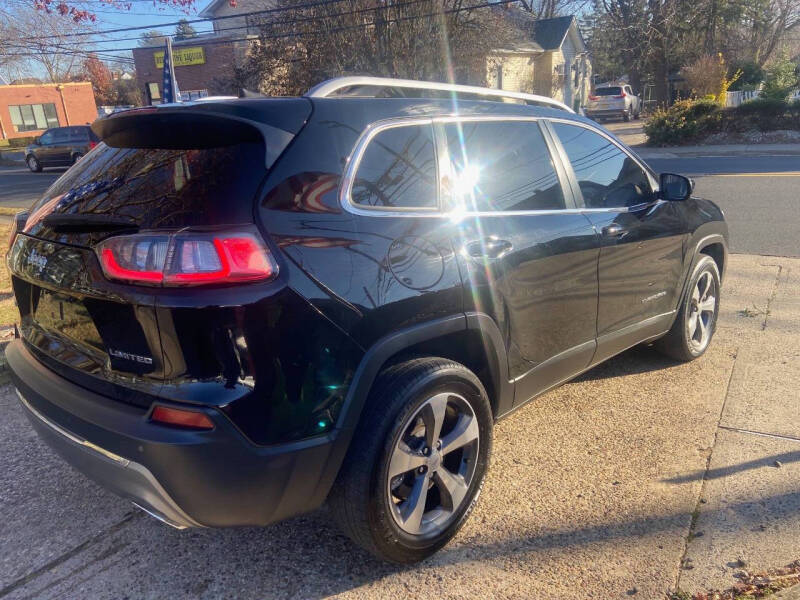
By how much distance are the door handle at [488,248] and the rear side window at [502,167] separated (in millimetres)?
165

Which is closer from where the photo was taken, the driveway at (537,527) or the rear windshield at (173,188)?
the rear windshield at (173,188)

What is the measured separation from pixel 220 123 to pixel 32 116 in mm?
57162

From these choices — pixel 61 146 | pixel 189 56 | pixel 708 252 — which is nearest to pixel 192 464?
pixel 708 252

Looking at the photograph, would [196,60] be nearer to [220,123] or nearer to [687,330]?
[687,330]

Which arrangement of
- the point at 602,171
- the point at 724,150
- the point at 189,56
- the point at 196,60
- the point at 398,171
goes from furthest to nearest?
the point at 189,56
the point at 196,60
the point at 724,150
the point at 602,171
the point at 398,171

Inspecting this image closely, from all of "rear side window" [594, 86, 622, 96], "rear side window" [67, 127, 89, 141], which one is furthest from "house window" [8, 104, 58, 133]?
"rear side window" [594, 86, 622, 96]

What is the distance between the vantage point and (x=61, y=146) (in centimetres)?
2695

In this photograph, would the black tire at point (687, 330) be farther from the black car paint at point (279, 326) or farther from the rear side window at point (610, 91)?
the rear side window at point (610, 91)

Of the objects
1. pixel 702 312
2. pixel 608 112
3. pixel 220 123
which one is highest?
pixel 220 123

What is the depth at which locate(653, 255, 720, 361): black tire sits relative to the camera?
14.8 feet

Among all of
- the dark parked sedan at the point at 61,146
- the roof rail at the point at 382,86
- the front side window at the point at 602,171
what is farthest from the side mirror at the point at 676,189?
the dark parked sedan at the point at 61,146

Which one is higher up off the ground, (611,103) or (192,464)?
(192,464)

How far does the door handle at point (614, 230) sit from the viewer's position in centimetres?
366

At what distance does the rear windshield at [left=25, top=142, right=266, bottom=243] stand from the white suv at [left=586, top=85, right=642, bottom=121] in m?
36.7
